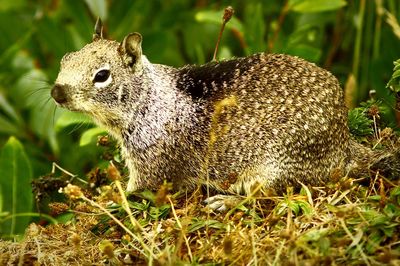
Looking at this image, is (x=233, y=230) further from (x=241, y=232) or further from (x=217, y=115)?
(x=217, y=115)

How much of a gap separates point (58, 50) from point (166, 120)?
9.18 ft

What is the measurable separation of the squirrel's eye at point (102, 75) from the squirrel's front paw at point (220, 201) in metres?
0.91

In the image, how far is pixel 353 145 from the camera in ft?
14.2

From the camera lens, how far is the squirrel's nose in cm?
407

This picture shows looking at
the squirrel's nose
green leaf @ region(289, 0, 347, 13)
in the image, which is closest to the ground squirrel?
the squirrel's nose

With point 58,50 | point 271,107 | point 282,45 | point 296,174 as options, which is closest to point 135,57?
point 271,107

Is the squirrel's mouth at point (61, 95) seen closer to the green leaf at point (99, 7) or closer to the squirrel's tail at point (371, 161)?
the squirrel's tail at point (371, 161)

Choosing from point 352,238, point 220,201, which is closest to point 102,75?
point 220,201

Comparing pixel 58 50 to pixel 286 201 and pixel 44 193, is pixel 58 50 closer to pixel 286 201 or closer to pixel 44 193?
pixel 44 193

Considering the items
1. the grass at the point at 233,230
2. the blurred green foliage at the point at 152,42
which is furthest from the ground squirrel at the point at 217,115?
the blurred green foliage at the point at 152,42

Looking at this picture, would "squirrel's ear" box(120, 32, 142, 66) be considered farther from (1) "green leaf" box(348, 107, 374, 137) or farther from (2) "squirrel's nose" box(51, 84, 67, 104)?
(1) "green leaf" box(348, 107, 374, 137)

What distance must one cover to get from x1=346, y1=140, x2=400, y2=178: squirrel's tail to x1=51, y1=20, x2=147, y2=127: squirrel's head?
1.31 m

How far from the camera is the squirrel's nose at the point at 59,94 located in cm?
407

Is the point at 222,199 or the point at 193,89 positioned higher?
the point at 193,89
